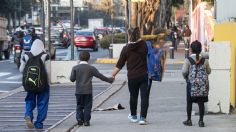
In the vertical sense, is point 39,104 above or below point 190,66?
below

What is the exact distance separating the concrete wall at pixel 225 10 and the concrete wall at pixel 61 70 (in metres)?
7.14

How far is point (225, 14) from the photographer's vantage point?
16750mm

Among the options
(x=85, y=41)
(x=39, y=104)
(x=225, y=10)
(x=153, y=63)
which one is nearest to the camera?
(x=39, y=104)

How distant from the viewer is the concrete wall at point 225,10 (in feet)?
53.9

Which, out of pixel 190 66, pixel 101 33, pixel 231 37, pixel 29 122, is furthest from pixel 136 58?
pixel 101 33

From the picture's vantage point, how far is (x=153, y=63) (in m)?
13.6

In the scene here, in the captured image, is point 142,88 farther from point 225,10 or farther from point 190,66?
point 225,10

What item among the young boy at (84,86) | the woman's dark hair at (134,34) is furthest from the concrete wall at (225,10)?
the young boy at (84,86)

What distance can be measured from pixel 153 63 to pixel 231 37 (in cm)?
223

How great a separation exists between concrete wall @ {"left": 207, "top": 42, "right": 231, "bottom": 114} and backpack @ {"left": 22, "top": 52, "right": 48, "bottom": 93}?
347 centimetres

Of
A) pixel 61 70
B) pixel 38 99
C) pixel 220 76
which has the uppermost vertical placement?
pixel 220 76

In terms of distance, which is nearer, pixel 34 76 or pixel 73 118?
pixel 34 76

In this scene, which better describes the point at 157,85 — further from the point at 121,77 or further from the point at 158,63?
the point at 158,63

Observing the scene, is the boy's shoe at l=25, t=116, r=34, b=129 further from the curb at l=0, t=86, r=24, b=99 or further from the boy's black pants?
the curb at l=0, t=86, r=24, b=99
